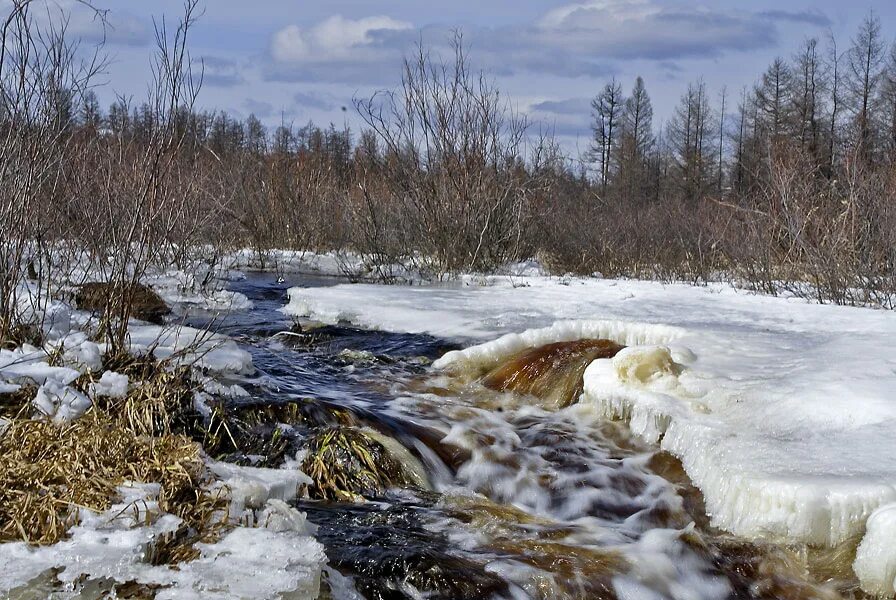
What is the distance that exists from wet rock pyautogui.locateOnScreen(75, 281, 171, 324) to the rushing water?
93 cm

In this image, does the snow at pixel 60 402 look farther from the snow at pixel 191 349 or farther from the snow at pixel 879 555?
the snow at pixel 879 555

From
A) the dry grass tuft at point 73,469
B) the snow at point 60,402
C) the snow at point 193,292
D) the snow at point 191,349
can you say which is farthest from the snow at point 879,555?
the snow at point 193,292

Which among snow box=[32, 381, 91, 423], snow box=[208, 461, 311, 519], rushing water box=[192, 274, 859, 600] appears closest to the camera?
rushing water box=[192, 274, 859, 600]

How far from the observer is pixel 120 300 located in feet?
15.2

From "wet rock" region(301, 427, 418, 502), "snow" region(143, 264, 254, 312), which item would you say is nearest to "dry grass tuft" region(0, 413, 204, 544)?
"wet rock" region(301, 427, 418, 502)

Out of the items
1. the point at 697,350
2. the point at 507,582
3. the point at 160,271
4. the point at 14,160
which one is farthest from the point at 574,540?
the point at 160,271

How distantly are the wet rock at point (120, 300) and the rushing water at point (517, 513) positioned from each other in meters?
0.93

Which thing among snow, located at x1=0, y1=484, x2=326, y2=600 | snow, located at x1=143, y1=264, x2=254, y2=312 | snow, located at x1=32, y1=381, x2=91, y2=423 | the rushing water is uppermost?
snow, located at x1=143, y1=264, x2=254, y2=312

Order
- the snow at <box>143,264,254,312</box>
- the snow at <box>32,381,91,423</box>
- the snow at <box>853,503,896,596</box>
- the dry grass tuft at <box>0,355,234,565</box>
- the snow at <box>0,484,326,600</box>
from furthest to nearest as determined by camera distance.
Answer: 1. the snow at <box>143,264,254,312</box>
2. the snow at <box>32,381,91,423</box>
3. the snow at <box>853,503,896,596</box>
4. the dry grass tuft at <box>0,355,234,565</box>
5. the snow at <box>0,484,326,600</box>

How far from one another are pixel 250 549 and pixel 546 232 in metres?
12.7

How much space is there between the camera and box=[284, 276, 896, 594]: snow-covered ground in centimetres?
320

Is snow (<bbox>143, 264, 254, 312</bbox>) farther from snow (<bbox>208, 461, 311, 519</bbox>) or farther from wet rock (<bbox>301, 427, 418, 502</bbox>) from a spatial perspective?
snow (<bbox>208, 461, 311, 519</bbox>)

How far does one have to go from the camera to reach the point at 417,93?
1231cm

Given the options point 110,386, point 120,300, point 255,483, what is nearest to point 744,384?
point 255,483
